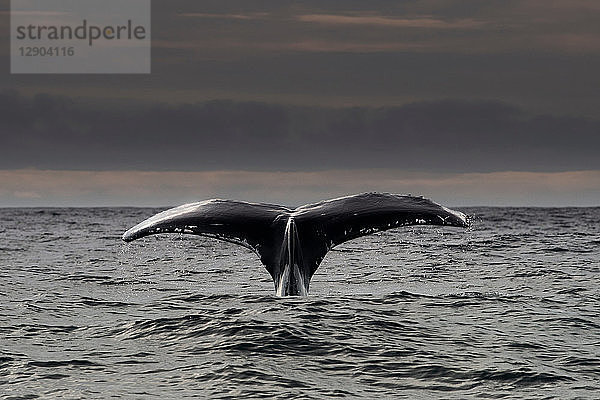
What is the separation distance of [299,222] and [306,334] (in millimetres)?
1243

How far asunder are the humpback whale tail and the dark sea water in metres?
0.72

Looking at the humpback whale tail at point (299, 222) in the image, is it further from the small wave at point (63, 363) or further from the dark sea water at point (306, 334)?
the small wave at point (63, 363)

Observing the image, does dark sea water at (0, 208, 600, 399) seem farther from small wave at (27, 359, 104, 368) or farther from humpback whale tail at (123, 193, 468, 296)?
humpback whale tail at (123, 193, 468, 296)

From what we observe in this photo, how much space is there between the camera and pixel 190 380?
24.9 ft

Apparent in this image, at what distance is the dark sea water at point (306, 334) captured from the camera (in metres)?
7.52

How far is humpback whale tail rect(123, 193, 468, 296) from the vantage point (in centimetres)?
895

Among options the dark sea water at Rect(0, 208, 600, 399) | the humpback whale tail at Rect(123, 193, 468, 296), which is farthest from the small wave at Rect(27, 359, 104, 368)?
the humpback whale tail at Rect(123, 193, 468, 296)

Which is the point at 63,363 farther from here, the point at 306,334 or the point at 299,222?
Answer: the point at 299,222

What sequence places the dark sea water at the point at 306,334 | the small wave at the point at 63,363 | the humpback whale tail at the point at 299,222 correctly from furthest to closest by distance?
the humpback whale tail at the point at 299,222 < the small wave at the point at 63,363 < the dark sea water at the point at 306,334

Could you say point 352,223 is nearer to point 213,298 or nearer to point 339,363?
point 339,363

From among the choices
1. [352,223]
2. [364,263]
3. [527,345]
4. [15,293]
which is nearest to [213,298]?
[15,293]

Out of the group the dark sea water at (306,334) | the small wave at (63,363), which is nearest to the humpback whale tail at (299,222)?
the dark sea water at (306,334)

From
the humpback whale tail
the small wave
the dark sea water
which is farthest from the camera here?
the humpback whale tail

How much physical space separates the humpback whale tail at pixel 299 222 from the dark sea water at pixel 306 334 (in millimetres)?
720
